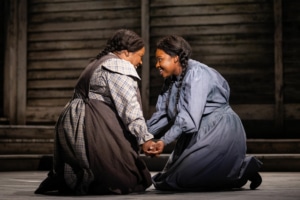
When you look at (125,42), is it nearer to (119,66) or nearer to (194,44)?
(119,66)

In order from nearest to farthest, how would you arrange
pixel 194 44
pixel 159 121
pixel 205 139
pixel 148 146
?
pixel 148 146 < pixel 205 139 < pixel 159 121 < pixel 194 44

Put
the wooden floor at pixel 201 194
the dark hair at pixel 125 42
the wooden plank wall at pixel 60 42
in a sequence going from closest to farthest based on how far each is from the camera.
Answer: the wooden floor at pixel 201 194 → the dark hair at pixel 125 42 → the wooden plank wall at pixel 60 42

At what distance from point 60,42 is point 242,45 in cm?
276

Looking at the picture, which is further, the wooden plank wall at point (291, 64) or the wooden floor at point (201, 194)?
the wooden plank wall at point (291, 64)

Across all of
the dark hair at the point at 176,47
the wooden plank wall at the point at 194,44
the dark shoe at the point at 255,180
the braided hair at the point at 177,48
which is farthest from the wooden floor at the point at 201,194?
the wooden plank wall at the point at 194,44

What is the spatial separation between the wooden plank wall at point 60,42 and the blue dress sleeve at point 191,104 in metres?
5.37

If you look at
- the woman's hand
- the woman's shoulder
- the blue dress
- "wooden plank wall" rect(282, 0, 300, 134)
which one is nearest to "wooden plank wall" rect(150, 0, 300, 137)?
"wooden plank wall" rect(282, 0, 300, 134)

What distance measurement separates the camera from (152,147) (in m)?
4.40

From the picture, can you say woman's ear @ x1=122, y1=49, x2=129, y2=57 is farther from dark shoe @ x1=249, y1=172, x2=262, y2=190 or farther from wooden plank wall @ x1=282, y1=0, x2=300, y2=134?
wooden plank wall @ x1=282, y1=0, x2=300, y2=134

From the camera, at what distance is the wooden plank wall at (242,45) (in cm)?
915

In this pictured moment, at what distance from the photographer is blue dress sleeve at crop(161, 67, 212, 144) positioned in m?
4.52

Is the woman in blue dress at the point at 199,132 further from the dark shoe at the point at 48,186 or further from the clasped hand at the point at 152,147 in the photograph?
the dark shoe at the point at 48,186

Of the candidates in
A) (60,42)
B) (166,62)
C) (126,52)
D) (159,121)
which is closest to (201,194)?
(159,121)

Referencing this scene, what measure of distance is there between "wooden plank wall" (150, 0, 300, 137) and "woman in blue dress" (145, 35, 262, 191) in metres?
4.42
